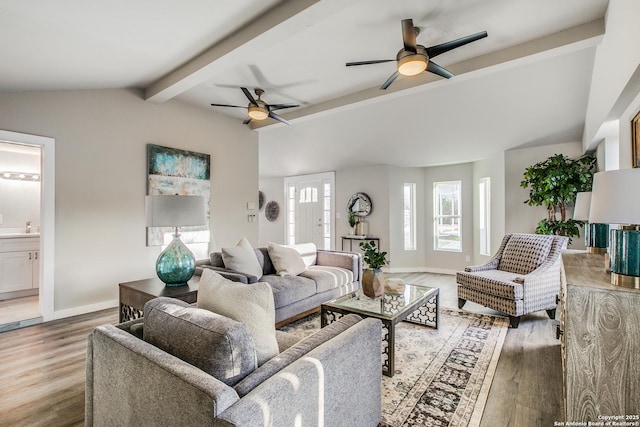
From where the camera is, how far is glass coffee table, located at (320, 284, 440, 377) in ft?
7.11

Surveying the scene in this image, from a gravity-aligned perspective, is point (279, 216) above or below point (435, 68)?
below

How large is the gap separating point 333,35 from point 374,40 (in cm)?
40

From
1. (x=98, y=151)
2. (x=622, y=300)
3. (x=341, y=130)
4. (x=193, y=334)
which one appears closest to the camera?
(x=193, y=334)

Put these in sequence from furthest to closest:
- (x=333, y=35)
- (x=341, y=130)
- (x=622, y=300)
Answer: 1. (x=341, y=130)
2. (x=333, y=35)
3. (x=622, y=300)

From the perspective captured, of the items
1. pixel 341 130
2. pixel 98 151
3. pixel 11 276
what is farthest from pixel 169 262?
pixel 341 130

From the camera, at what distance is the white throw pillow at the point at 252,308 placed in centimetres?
123

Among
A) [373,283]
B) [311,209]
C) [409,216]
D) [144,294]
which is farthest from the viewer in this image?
[311,209]

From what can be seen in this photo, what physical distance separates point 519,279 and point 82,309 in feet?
15.6

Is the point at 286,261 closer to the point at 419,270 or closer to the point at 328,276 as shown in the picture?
the point at 328,276

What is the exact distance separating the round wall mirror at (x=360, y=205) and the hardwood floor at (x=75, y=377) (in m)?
3.56

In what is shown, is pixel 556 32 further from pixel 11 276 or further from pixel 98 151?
pixel 11 276

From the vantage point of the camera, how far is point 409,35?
7.73 feet

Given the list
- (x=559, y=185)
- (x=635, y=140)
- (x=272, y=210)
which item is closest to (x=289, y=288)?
(x=635, y=140)

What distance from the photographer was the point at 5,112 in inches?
118
